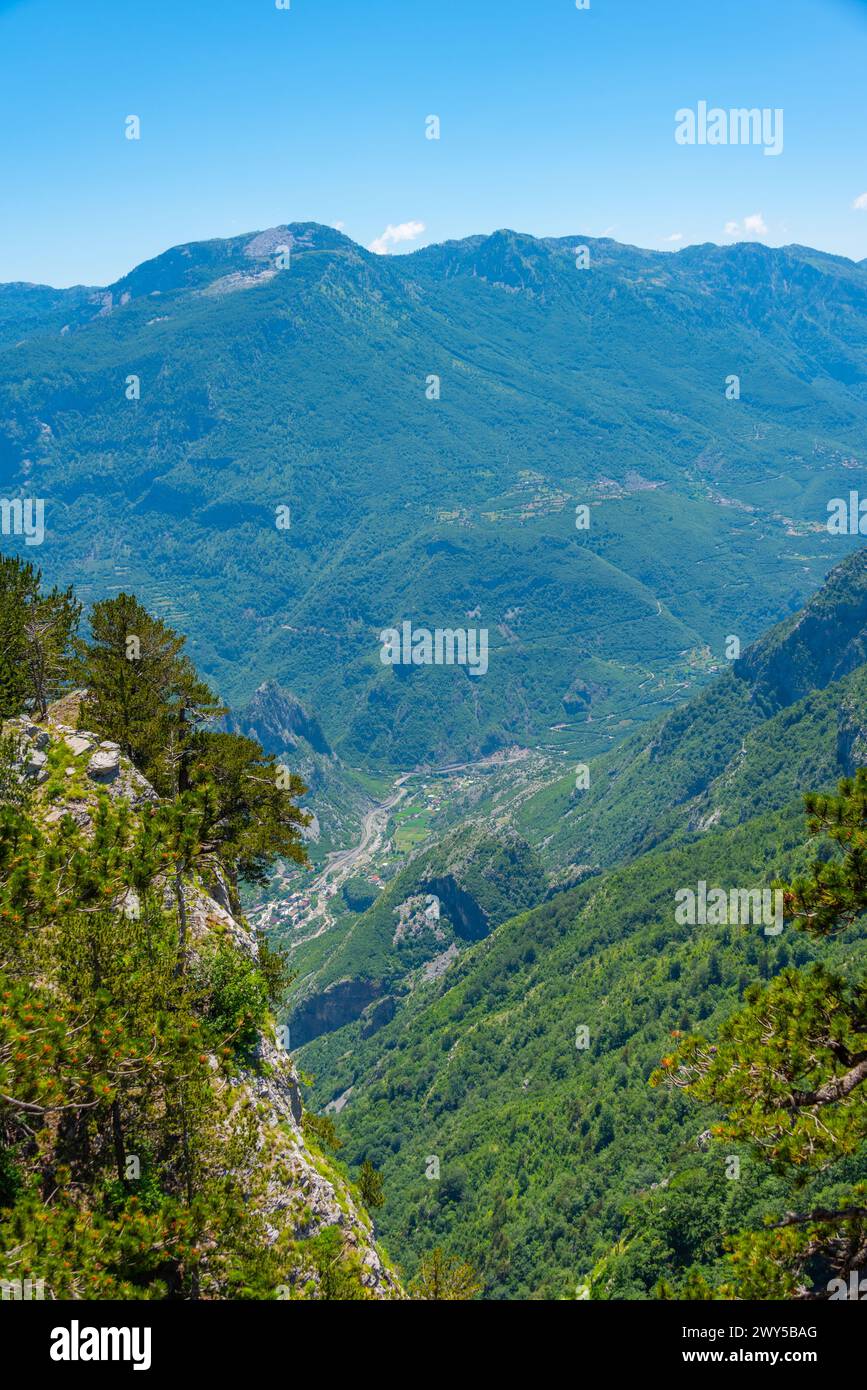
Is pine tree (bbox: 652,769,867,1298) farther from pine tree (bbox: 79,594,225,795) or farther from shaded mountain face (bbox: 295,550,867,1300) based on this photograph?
pine tree (bbox: 79,594,225,795)

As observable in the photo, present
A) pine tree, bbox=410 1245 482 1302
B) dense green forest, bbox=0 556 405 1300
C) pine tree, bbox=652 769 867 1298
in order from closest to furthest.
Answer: pine tree, bbox=652 769 867 1298 → dense green forest, bbox=0 556 405 1300 → pine tree, bbox=410 1245 482 1302

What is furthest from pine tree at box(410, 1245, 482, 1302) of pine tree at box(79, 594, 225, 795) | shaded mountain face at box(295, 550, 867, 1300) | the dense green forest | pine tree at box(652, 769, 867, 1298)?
pine tree at box(79, 594, 225, 795)

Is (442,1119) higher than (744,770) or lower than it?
lower

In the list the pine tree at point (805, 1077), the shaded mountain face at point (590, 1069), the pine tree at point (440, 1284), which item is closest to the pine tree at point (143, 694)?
the pine tree at point (440, 1284)

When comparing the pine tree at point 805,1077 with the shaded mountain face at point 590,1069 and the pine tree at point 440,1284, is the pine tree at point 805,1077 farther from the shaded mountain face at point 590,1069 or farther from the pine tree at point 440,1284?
Answer: the pine tree at point 440,1284

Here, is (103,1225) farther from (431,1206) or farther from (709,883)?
(709,883)

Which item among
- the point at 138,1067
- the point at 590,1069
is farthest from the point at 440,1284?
the point at 590,1069

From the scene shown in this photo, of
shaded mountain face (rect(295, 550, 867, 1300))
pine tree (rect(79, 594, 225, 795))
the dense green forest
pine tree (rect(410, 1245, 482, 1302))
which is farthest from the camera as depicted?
shaded mountain face (rect(295, 550, 867, 1300))

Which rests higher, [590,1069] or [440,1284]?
[440,1284]

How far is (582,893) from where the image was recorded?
529ft

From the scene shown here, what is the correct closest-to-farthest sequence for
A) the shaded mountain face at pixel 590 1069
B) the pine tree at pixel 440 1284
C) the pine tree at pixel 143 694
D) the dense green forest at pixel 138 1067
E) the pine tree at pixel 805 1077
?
the pine tree at pixel 805 1077, the dense green forest at pixel 138 1067, the pine tree at pixel 440 1284, the pine tree at pixel 143 694, the shaded mountain face at pixel 590 1069

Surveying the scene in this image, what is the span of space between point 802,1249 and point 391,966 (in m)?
189

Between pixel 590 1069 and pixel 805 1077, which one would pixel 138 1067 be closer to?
pixel 805 1077
